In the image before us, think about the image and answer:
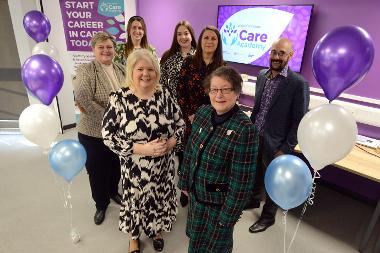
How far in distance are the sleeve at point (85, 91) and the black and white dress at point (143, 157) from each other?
1.37ft

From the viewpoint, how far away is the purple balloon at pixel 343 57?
1.17 m

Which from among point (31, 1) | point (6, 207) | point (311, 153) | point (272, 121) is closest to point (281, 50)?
point (272, 121)

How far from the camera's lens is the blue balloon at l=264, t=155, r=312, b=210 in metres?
1.42

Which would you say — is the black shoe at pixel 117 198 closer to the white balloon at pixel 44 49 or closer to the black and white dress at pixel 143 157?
the black and white dress at pixel 143 157

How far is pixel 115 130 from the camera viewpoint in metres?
1.61

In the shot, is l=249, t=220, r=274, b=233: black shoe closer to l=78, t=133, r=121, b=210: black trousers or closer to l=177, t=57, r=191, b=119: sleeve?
l=177, t=57, r=191, b=119: sleeve

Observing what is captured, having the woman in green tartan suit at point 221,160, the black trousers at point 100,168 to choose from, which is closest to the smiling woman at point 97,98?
the black trousers at point 100,168

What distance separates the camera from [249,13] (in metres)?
3.41

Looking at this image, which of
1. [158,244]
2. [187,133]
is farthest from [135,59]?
[158,244]

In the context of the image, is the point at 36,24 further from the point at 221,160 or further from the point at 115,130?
the point at 221,160

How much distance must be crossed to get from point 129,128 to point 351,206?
2646 millimetres

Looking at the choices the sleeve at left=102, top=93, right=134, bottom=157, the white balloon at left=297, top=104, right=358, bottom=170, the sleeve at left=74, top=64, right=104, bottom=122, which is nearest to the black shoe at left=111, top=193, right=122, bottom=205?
the sleeve at left=74, top=64, right=104, bottom=122

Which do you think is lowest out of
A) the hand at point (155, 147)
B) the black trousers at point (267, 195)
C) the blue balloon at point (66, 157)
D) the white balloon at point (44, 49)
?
the black trousers at point (267, 195)

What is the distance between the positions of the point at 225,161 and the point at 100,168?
4.20 feet
